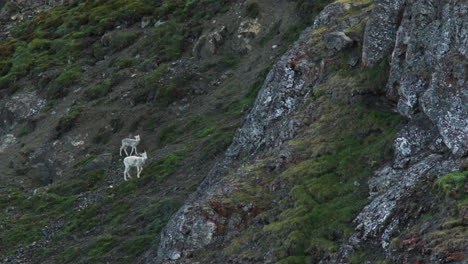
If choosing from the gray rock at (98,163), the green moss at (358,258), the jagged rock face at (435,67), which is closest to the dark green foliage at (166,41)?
the gray rock at (98,163)

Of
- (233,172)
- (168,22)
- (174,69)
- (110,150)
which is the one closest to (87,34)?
(168,22)

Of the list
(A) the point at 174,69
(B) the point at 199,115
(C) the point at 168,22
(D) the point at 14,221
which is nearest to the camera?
(D) the point at 14,221

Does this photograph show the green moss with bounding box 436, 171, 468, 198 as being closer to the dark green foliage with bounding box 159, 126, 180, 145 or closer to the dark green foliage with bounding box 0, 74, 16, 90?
the dark green foliage with bounding box 159, 126, 180, 145

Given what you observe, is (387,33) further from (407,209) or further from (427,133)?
(407,209)

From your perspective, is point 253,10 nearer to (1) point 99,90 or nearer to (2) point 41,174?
(1) point 99,90

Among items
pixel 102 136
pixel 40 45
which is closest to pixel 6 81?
pixel 40 45

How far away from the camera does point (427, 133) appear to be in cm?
2281

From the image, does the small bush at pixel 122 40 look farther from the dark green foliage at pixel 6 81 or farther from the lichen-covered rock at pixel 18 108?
the dark green foliage at pixel 6 81

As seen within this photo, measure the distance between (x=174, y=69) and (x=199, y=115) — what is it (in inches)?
299

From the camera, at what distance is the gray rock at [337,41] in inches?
1190

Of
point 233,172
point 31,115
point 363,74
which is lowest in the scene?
point 31,115

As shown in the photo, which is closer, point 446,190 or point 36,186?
point 446,190

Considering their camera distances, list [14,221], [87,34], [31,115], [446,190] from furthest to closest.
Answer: [87,34] < [31,115] < [14,221] < [446,190]

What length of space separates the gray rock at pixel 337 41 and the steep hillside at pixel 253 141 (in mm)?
79
